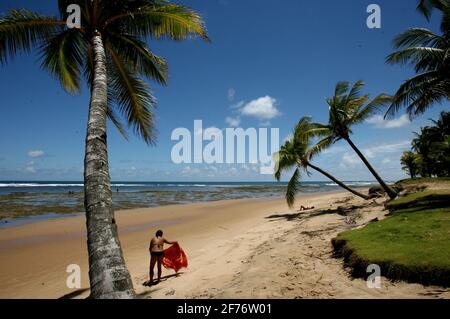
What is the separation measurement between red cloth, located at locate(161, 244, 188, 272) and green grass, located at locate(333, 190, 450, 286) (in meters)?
4.04

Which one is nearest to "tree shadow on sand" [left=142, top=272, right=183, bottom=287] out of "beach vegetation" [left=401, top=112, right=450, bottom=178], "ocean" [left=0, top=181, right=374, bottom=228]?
"ocean" [left=0, top=181, right=374, bottom=228]

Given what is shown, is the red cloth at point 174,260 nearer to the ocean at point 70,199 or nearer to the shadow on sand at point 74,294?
the shadow on sand at point 74,294

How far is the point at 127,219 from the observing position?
813 inches

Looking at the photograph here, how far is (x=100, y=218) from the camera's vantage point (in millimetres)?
4219

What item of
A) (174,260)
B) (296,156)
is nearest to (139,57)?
(174,260)

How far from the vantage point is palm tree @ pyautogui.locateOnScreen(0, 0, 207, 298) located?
3.95 metres

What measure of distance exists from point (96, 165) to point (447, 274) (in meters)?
5.67

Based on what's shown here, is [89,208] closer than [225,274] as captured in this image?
Yes

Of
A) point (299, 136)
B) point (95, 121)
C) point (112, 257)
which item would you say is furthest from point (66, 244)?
point (299, 136)

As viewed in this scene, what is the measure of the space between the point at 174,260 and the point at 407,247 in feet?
18.4

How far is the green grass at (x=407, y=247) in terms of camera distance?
4891 mm

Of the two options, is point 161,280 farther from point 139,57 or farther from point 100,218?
point 139,57

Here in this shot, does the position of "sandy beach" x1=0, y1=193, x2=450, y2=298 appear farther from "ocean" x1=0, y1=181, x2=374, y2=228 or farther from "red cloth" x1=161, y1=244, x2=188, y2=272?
"ocean" x1=0, y1=181, x2=374, y2=228
